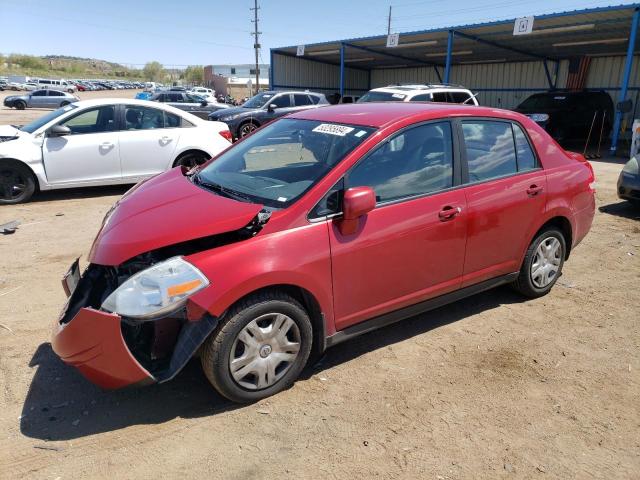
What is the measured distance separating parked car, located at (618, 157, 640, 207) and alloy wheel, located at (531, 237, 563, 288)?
3850 millimetres

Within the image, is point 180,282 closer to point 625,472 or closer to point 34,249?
point 625,472

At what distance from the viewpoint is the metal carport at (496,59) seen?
16.7 meters

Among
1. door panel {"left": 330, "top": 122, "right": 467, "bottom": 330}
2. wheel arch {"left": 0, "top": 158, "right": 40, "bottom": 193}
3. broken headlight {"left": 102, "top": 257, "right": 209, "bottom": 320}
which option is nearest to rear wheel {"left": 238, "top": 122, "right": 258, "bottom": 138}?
wheel arch {"left": 0, "top": 158, "right": 40, "bottom": 193}

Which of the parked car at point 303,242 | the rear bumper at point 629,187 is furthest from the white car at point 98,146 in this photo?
the rear bumper at point 629,187

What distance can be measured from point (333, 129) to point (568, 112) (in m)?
15.1

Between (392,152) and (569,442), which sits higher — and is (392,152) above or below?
above

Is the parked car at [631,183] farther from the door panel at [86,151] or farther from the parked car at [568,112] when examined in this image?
the parked car at [568,112]

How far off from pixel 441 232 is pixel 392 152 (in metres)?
0.66

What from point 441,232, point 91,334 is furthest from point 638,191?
point 91,334

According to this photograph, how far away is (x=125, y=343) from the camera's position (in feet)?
8.67

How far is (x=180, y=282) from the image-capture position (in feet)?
8.65

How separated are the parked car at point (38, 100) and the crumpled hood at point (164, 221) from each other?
Answer: 3904cm

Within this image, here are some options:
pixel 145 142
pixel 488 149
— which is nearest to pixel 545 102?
pixel 145 142

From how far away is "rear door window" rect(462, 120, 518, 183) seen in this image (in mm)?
3766
